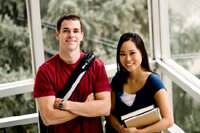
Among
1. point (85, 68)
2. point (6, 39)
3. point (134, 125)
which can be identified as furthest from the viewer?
point (6, 39)

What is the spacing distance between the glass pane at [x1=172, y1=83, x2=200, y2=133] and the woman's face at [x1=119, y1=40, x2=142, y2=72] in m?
1.32

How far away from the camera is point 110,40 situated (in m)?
3.75

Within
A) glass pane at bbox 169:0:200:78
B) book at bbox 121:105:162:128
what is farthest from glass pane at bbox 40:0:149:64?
book at bbox 121:105:162:128

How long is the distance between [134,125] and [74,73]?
636 mm

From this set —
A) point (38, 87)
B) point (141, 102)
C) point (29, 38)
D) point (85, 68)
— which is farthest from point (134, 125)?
point (29, 38)

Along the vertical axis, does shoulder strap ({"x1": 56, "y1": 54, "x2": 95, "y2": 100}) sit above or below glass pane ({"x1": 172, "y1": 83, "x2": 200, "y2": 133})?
above

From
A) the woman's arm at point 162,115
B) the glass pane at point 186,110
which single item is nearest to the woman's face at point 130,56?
the woman's arm at point 162,115

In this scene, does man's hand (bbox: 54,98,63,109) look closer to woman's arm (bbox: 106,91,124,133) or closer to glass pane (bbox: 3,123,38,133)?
woman's arm (bbox: 106,91,124,133)

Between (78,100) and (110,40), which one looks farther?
(110,40)

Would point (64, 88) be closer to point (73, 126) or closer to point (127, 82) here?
point (73, 126)

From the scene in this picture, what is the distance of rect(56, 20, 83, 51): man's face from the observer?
7.98 ft

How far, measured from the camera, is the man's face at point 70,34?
243cm

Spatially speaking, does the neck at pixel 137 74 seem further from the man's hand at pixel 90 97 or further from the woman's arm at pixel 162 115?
the man's hand at pixel 90 97

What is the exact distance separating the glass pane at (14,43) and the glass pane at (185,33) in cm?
174
